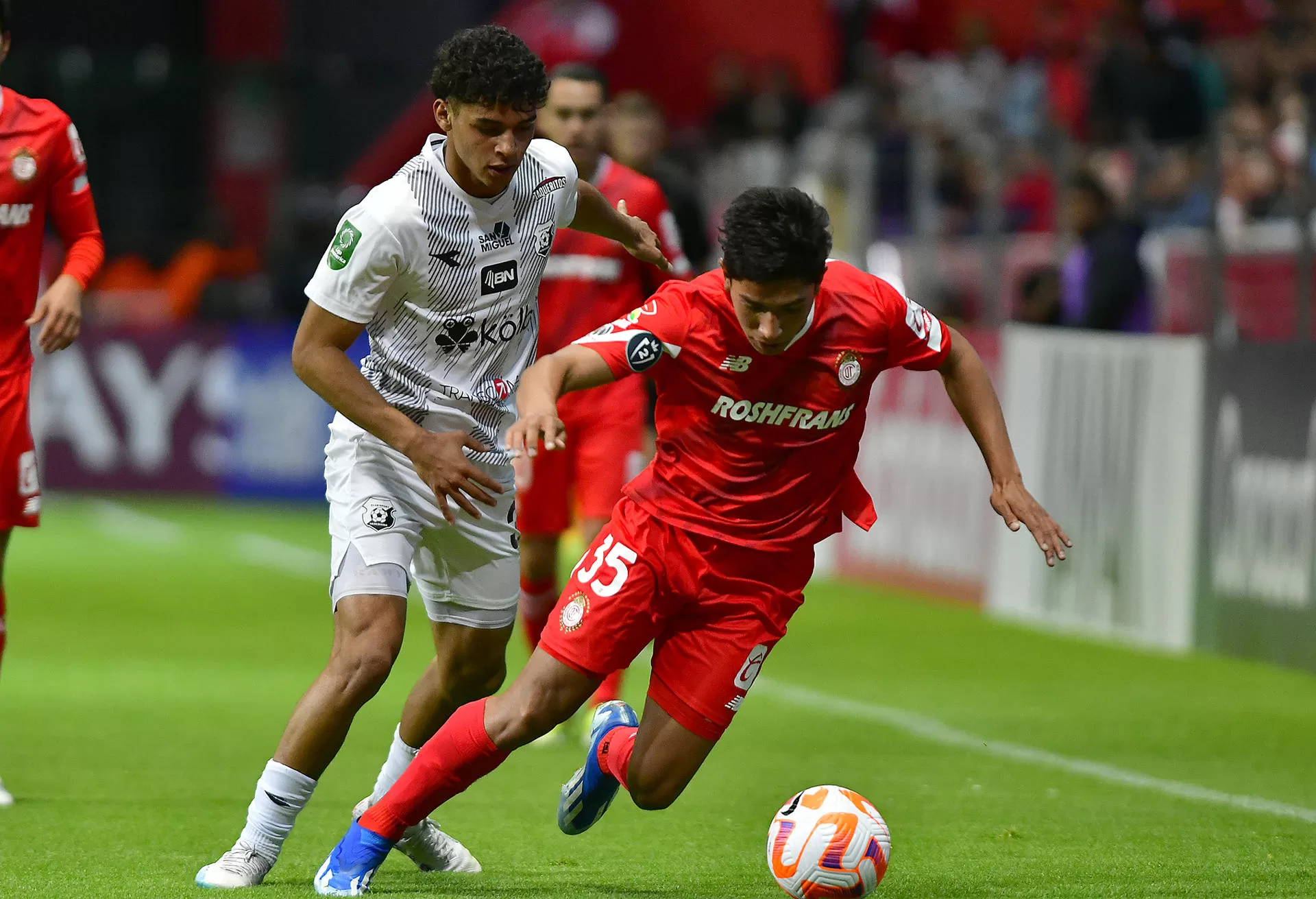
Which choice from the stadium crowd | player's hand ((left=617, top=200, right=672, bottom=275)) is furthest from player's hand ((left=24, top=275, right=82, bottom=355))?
the stadium crowd

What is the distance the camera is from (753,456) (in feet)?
18.8

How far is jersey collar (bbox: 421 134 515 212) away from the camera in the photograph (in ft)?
18.5

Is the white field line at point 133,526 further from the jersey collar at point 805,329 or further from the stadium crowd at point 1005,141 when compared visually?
the jersey collar at point 805,329

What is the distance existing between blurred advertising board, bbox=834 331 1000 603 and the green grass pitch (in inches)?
10.8

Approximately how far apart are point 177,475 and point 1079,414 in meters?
11.0

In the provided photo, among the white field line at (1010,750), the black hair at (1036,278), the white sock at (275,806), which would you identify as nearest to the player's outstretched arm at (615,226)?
the white sock at (275,806)

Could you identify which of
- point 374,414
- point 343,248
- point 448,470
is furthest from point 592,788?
point 343,248

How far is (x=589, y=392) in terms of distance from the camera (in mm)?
8945

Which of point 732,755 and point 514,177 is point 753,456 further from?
point 732,755

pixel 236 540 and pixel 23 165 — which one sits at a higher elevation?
pixel 23 165

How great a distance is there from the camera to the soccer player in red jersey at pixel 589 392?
28.2 feet

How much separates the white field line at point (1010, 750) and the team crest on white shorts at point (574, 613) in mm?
2750

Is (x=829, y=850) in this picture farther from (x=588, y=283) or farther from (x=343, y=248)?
(x=588, y=283)

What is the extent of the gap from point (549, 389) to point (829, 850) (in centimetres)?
139
